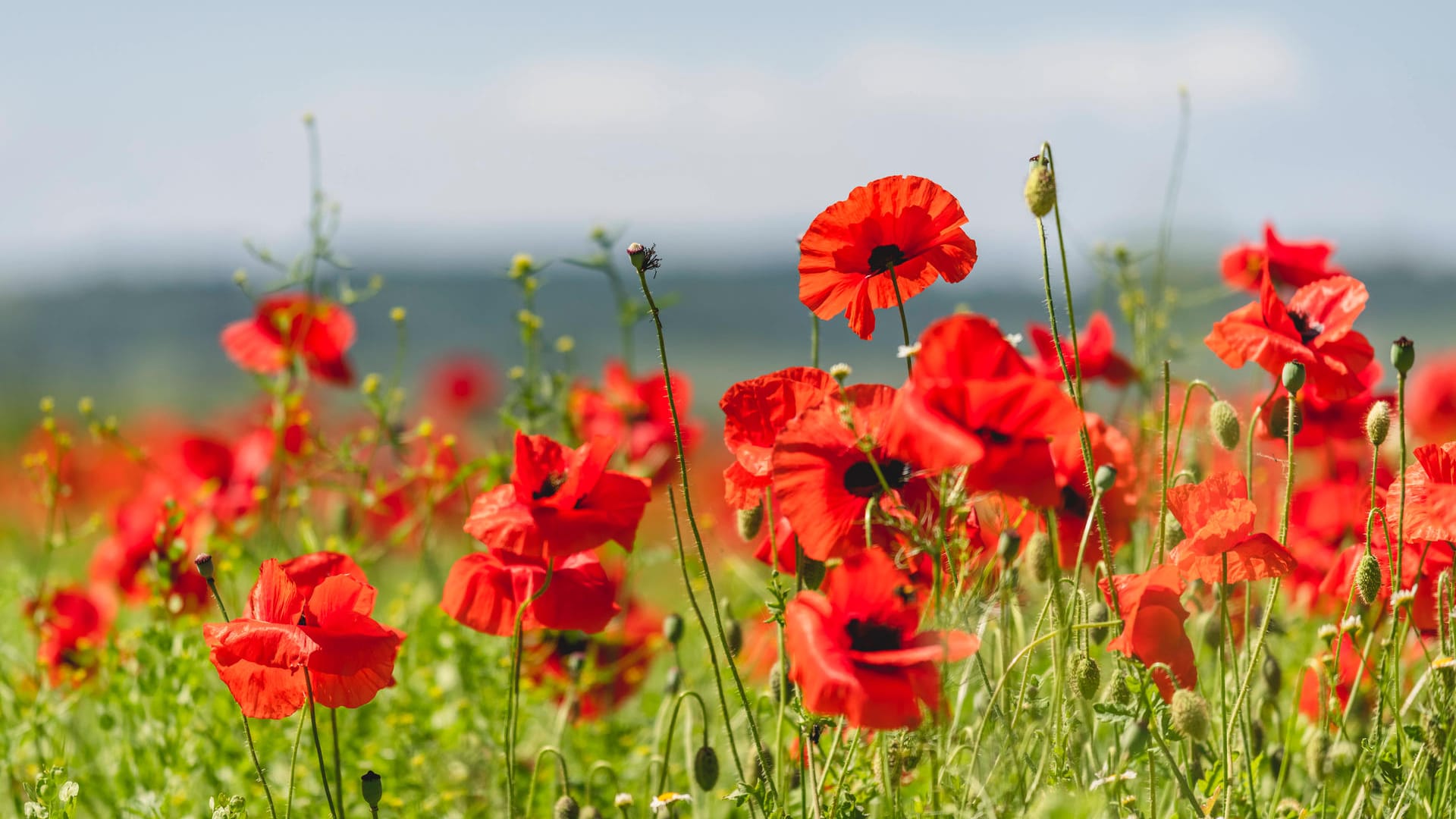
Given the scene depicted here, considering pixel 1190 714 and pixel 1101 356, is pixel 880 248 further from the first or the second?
pixel 1101 356

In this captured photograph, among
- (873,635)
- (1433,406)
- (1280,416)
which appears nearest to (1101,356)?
(1280,416)

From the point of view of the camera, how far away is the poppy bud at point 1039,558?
1.53m

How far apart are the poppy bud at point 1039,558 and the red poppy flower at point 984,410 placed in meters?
0.30

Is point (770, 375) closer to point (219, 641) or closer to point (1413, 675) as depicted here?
point (219, 641)

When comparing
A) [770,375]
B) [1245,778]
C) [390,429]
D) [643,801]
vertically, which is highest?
[770,375]

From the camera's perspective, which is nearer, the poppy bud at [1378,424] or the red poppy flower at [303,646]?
the red poppy flower at [303,646]

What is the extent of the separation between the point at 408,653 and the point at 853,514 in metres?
1.62

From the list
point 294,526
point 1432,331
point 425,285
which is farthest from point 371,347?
point 294,526

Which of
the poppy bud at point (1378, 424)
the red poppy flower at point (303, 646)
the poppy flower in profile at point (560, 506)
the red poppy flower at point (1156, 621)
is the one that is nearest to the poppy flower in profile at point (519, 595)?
the poppy flower in profile at point (560, 506)

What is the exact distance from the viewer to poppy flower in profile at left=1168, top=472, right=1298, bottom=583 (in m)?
1.44

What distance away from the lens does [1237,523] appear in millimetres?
1437

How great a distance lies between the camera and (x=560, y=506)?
5.24 feet

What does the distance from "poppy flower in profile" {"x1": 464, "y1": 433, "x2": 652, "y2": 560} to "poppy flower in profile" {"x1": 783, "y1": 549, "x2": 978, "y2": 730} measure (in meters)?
0.41

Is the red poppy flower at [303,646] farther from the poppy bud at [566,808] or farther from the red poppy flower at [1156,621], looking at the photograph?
the red poppy flower at [1156,621]
